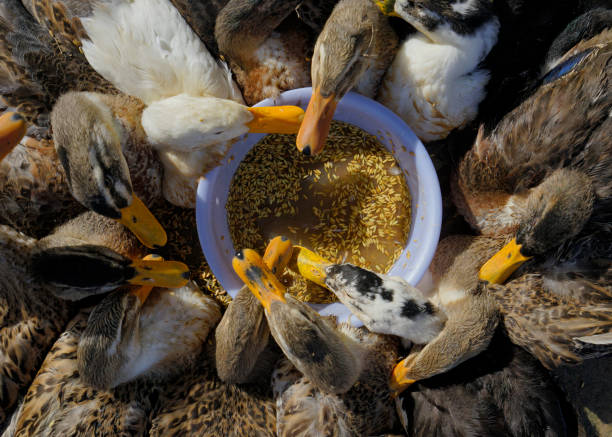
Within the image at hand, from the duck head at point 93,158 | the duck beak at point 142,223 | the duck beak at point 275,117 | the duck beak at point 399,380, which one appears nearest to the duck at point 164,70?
the duck beak at point 275,117

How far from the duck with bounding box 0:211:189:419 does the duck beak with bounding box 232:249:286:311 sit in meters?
0.34

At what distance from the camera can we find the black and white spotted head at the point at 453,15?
1.84m

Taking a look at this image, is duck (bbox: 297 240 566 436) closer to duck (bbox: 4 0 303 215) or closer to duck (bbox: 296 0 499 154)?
duck (bbox: 296 0 499 154)

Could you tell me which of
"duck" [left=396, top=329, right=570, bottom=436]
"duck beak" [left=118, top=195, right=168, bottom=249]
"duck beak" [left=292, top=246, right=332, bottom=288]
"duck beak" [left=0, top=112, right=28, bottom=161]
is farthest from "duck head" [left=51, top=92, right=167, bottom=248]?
"duck" [left=396, top=329, right=570, bottom=436]

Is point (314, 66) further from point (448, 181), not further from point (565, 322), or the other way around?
point (565, 322)

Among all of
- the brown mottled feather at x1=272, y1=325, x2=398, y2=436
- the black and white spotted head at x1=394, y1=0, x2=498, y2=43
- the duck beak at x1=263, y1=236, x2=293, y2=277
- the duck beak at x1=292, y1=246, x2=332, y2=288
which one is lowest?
the brown mottled feather at x1=272, y1=325, x2=398, y2=436

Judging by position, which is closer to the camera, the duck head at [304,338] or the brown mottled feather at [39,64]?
the duck head at [304,338]

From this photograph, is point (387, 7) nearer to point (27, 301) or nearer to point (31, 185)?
point (31, 185)

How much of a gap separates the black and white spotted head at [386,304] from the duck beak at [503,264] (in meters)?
0.31

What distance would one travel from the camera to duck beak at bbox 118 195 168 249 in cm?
194

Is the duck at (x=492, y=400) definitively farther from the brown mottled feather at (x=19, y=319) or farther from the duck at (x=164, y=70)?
the brown mottled feather at (x=19, y=319)

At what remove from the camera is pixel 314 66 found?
76.8 inches

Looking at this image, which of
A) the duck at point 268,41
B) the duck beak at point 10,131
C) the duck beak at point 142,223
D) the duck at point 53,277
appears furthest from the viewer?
the duck at point 268,41

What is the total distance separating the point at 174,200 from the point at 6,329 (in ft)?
3.44
